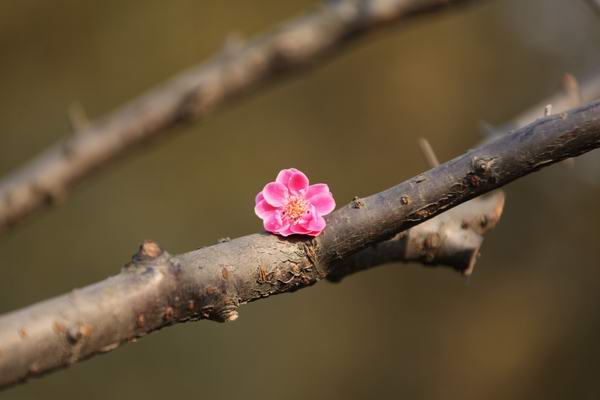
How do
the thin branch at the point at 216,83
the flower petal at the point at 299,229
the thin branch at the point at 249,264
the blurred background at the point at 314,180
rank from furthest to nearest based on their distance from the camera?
1. the blurred background at the point at 314,180
2. the thin branch at the point at 216,83
3. the flower petal at the point at 299,229
4. the thin branch at the point at 249,264

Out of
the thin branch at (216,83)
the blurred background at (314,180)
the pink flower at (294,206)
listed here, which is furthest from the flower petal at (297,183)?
the blurred background at (314,180)

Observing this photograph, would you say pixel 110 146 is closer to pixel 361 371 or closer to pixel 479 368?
pixel 361 371

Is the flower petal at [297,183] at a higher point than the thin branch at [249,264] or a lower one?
higher

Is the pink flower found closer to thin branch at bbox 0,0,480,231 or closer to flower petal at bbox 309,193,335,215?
flower petal at bbox 309,193,335,215

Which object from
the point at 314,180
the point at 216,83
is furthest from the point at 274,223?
the point at 314,180

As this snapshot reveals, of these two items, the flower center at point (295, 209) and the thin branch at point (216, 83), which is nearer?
the flower center at point (295, 209)

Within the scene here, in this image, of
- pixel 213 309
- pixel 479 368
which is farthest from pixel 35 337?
pixel 479 368

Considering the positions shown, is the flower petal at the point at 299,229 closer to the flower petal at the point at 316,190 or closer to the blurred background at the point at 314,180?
the flower petal at the point at 316,190

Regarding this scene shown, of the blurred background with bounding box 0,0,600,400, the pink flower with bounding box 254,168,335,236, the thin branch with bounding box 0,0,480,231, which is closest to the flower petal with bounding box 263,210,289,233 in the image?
the pink flower with bounding box 254,168,335,236
